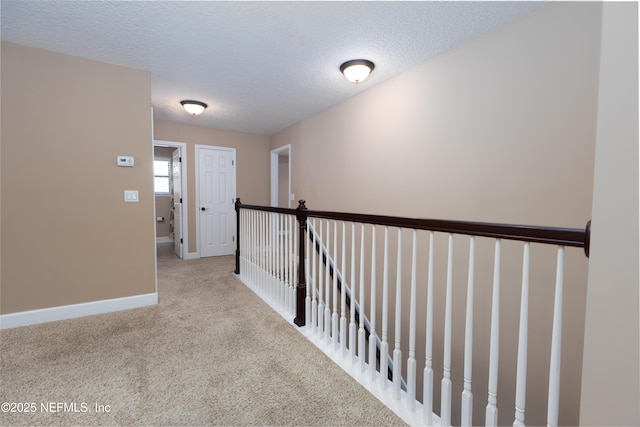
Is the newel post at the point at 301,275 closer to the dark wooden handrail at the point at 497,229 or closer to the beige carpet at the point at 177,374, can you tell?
the beige carpet at the point at 177,374

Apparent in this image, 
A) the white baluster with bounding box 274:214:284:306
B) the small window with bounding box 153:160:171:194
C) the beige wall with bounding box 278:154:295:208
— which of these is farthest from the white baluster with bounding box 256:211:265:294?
the small window with bounding box 153:160:171:194

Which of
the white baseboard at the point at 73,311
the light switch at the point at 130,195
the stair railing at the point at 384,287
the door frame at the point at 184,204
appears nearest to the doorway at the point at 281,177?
the door frame at the point at 184,204

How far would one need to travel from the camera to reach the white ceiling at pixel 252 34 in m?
1.93

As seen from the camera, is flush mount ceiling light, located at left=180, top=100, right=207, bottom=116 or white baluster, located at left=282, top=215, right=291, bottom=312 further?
flush mount ceiling light, located at left=180, top=100, right=207, bottom=116

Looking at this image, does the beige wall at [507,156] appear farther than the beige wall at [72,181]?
No

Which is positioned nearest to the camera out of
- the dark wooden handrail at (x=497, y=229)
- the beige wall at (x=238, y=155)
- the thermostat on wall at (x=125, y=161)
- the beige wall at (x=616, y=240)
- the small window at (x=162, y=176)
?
the beige wall at (x=616, y=240)

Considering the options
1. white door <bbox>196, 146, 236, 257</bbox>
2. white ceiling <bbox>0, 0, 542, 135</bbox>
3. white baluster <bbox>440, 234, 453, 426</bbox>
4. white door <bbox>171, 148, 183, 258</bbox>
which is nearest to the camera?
white baluster <bbox>440, 234, 453, 426</bbox>

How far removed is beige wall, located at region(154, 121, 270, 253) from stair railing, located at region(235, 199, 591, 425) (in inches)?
64.6

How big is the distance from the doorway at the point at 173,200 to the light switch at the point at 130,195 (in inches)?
82.7

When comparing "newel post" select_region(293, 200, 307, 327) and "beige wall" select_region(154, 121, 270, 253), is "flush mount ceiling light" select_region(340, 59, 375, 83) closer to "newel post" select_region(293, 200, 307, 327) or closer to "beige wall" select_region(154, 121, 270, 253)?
"newel post" select_region(293, 200, 307, 327)

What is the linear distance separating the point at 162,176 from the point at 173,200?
1.60 meters

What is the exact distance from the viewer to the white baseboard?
7.86ft

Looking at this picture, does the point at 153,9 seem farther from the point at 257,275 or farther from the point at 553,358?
the point at 553,358

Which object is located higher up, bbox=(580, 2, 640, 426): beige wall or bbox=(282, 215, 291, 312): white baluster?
bbox=(580, 2, 640, 426): beige wall
